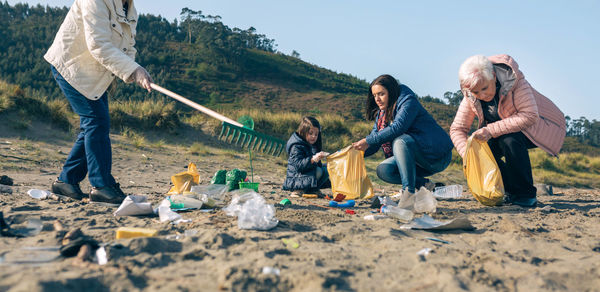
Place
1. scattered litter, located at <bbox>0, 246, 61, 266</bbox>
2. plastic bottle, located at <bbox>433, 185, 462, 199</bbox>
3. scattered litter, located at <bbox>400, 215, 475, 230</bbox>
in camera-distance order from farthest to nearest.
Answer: plastic bottle, located at <bbox>433, 185, 462, 199</bbox> → scattered litter, located at <bbox>400, 215, 475, 230</bbox> → scattered litter, located at <bbox>0, 246, 61, 266</bbox>

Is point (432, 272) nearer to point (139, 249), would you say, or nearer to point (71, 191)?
point (139, 249)

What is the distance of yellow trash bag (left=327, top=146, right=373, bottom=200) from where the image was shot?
390 cm

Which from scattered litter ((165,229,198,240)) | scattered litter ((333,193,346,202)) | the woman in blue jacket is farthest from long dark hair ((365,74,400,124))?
scattered litter ((165,229,198,240))

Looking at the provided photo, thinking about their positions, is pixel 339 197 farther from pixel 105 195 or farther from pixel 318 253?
pixel 105 195

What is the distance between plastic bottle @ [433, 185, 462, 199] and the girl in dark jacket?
45.9 inches

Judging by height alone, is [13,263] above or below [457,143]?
below

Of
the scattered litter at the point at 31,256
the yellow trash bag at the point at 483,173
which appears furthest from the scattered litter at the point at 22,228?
the yellow trash bag at the point at 483,173

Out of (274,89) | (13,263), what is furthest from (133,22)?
(274,89)

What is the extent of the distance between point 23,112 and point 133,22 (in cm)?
627

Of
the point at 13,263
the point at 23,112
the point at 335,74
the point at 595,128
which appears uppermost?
the point at 335,74

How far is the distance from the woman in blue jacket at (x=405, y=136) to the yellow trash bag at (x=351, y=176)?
0.38ft

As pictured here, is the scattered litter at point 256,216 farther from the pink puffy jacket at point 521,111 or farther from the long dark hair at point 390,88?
the pink puffy jacket at point 521,111

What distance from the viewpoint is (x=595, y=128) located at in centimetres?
3120

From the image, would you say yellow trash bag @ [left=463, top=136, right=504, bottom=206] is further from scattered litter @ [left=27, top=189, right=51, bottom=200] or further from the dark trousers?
scattered litter @ [left=27, top=189, right=51, bottom=200]
